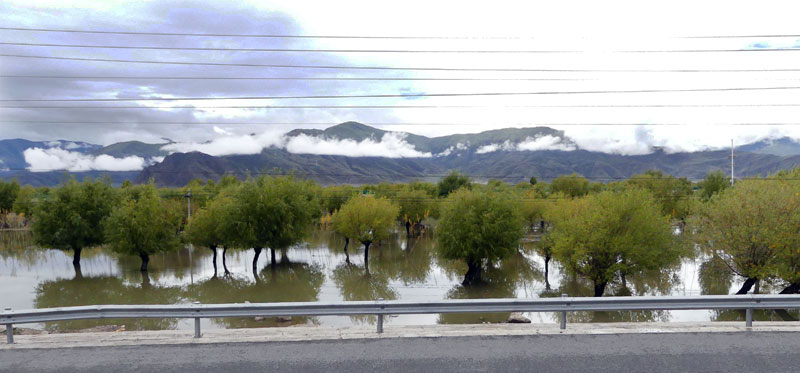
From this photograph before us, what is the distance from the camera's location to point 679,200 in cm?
6738

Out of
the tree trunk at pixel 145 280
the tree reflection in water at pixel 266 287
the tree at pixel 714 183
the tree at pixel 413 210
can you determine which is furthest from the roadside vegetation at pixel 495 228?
the tree at pixel 714 183

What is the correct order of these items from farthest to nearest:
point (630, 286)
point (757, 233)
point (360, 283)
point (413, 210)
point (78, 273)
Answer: point (413, 210) → point (78, 273) → point (360, 283) → point (630, 286) → point (757, 233)

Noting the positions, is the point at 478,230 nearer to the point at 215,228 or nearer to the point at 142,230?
the point at 215,228

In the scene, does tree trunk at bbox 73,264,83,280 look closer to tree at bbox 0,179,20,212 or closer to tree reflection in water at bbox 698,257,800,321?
tree reflection in water at bbox 698,257,800,321

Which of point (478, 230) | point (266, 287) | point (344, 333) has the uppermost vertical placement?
point (344, 333)

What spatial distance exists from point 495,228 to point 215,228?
25.4m

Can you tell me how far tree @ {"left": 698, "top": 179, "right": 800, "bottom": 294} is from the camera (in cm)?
2423

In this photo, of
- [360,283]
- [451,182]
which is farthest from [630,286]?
[451,182]

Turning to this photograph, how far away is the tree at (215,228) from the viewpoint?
41588mm

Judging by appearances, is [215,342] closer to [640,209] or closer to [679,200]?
[640,209]

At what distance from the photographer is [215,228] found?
4259 cm

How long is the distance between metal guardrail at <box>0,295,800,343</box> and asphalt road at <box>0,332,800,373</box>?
21.8 inches

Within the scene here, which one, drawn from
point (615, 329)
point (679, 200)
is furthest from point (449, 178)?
point (615, 329)

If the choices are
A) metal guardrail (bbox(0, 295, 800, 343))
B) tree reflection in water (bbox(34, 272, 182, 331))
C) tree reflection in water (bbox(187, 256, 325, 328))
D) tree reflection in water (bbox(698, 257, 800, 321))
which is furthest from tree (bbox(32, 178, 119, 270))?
tree reflection in water (bbox(698, 257, 800, 321))
